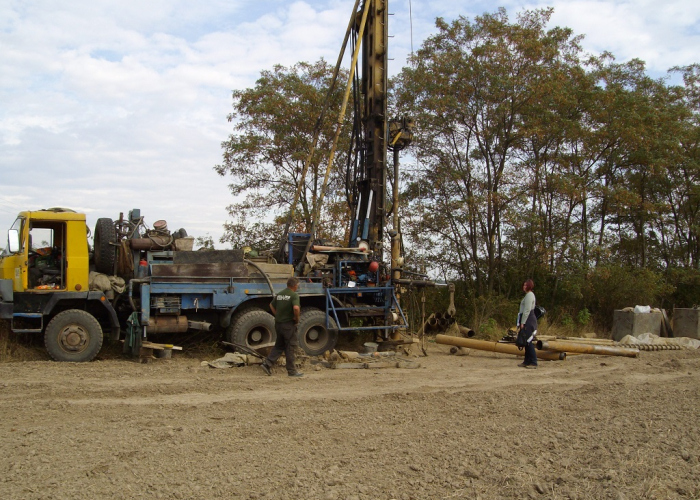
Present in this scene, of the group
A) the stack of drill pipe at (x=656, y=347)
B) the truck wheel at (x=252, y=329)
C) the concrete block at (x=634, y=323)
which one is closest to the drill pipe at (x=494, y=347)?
the stack of drill pipe at (x=656, y=347)

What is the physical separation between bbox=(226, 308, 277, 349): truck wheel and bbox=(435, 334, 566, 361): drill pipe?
4.04m

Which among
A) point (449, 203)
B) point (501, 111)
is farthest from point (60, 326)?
point (501, 111)

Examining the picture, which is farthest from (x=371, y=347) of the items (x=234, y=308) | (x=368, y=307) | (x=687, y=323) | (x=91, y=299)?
(x=687, y=323)

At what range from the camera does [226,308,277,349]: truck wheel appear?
38.1 feet

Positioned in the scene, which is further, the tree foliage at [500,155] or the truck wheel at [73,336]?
the tree foliage at [500,155]

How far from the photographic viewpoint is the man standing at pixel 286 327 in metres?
9.86

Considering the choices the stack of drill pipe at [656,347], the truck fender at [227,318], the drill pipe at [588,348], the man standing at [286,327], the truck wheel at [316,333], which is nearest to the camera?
the man standing at [286,327]

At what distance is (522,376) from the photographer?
1021 cm

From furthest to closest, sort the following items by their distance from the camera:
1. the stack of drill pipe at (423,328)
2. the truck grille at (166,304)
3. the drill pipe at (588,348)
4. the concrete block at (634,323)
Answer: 1. the concrete block at (634,323)
2. the stack of drill pipe at (423,328)
3. the drill pipe at (588,348)
4. the truck grille at (166,304)

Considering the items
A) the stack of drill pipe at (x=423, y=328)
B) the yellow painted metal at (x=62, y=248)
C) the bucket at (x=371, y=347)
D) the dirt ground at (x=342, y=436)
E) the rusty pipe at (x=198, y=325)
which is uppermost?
the yellow painted metal at (x=62, y=248)

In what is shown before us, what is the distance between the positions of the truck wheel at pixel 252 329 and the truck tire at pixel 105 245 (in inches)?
103

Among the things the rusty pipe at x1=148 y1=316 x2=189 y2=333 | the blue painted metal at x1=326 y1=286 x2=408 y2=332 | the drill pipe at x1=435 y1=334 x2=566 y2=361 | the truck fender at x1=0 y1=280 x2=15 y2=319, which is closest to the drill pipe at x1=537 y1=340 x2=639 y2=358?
the drill pipe at x1=435 y1=334 x2=566 y2=361

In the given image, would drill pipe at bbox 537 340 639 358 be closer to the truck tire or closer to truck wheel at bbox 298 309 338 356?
truck wheel at bbox 298 309 338 356

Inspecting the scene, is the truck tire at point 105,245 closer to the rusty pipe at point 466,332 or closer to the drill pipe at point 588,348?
the rusty pipe at point 466,332
